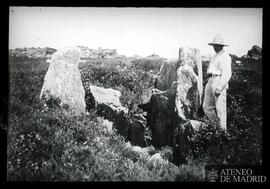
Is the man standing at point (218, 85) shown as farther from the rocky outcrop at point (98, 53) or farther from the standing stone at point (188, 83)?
the rocky outcrop at point (98, 53)

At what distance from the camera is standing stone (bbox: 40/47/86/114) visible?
828 cm

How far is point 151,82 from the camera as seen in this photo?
8.45 meters

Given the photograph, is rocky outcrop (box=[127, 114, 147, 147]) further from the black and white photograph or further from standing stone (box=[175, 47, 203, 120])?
standing stone (box=[175, 47, 203, 120])

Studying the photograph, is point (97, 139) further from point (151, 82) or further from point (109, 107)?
point (151, 82)

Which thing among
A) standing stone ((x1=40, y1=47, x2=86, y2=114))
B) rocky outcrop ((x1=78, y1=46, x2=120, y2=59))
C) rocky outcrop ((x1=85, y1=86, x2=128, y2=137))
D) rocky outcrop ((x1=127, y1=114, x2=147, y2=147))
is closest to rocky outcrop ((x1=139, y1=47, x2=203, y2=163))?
rocky outcrop ((x1=127, y1=114, x2=147, y2=147))

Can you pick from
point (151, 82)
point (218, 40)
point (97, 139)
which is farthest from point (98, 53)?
point (218, 40)

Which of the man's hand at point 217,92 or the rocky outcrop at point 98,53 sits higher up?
the rocky outcrop at point 98,53

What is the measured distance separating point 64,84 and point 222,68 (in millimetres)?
3664

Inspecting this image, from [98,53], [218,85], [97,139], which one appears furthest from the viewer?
[98,53]

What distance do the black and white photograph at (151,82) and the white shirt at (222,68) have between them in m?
0.02

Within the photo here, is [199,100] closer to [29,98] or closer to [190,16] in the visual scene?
[190,16]

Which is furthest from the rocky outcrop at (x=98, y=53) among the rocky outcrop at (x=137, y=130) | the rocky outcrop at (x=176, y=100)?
the rocky outcrop at (x=137, y=130)

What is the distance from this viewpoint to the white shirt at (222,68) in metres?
8.28
